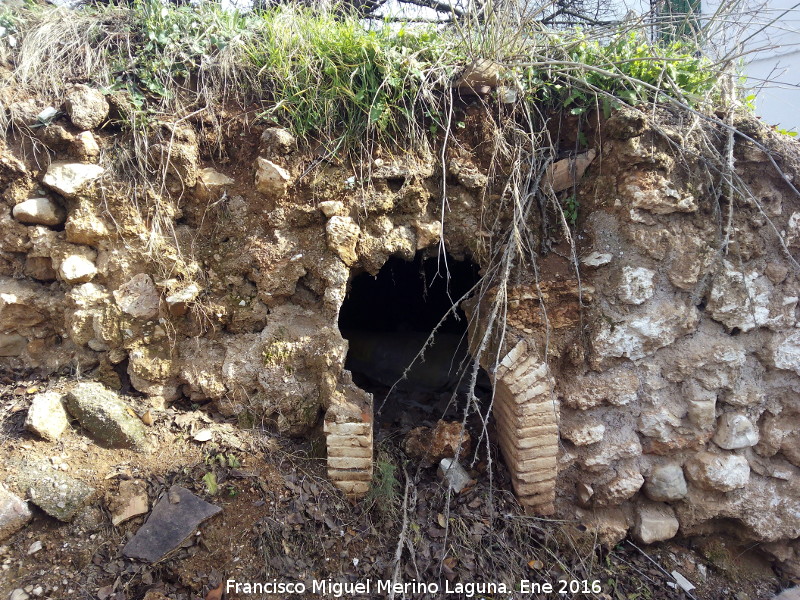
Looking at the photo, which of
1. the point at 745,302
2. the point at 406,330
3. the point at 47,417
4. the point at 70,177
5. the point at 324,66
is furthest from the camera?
the point at 406,330

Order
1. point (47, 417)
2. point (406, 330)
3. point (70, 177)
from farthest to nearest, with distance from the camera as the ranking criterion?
point (406, 330), point (70, 177), point (47, 417)

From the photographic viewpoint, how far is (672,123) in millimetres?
2740

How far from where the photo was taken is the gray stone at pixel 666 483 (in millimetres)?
2830

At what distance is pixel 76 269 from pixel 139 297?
1.22 feet

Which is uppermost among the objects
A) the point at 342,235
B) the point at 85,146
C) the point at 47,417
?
the point at 85,146

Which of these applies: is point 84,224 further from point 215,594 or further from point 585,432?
point 585,432

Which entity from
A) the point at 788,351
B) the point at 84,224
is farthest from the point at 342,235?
the point at 788,351

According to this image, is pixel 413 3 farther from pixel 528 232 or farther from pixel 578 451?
pixel 578 451

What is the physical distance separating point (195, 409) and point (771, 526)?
359 centimetres

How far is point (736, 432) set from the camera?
9.21ft

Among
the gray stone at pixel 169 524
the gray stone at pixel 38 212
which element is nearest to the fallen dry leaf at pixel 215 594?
the gray stone at pixel 169 524

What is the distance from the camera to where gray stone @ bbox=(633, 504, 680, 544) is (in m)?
2.83

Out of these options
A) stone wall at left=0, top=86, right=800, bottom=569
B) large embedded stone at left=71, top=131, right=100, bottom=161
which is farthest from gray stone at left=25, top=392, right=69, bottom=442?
large embedded stone at left=71, top=131, right=100, bottom=161

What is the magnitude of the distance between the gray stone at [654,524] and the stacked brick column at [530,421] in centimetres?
60
